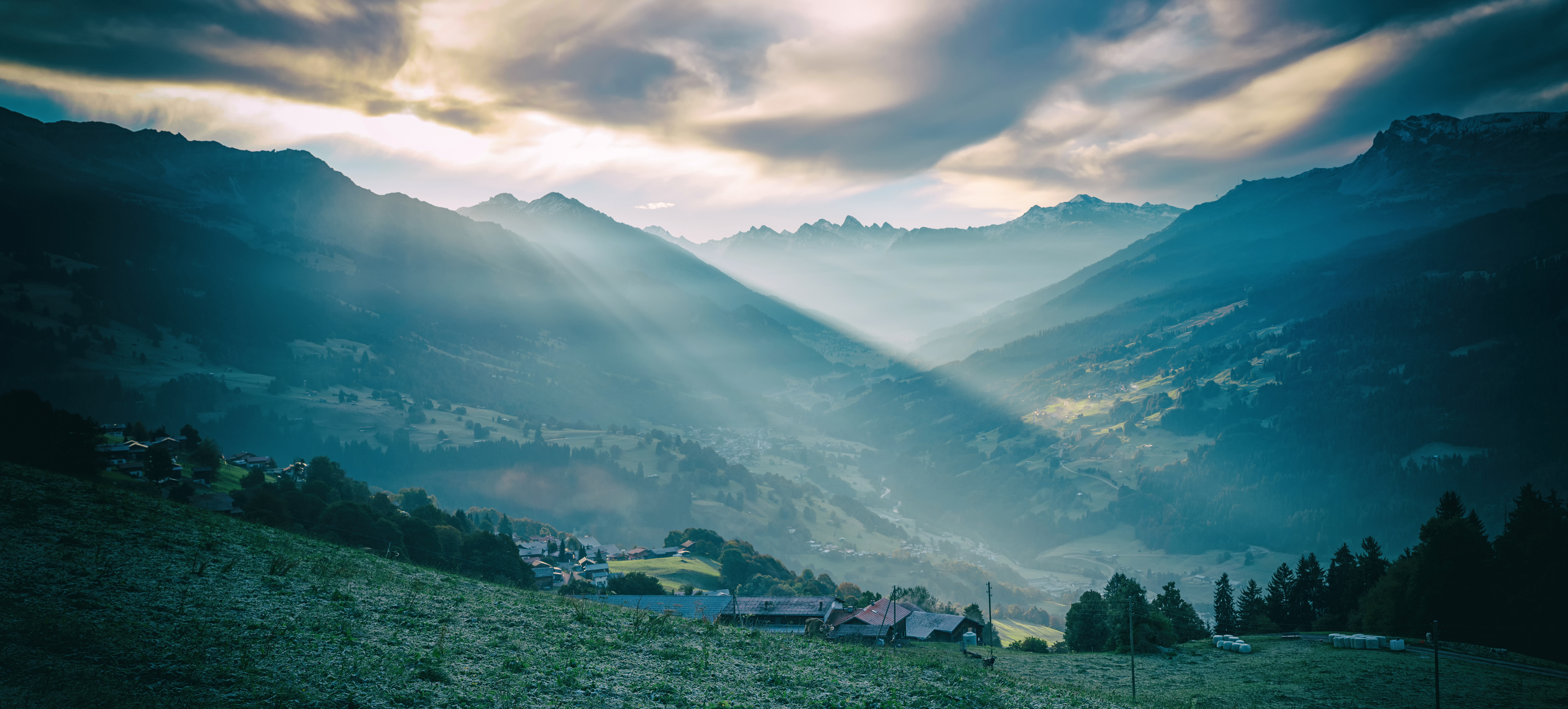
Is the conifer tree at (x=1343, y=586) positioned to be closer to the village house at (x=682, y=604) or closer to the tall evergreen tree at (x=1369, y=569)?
the tall evergreen tree at (x=1369, y=569)

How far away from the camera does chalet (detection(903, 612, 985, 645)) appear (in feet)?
213

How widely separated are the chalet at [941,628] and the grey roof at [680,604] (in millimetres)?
18130

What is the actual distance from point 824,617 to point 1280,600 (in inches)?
2450

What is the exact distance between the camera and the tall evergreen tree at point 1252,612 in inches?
3088

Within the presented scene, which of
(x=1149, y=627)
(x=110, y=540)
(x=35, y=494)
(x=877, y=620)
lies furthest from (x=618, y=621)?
(x=1149, y=627)

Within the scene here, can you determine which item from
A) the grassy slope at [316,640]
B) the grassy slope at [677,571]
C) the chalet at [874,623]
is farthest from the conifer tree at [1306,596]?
the grassy slope at [677,571]

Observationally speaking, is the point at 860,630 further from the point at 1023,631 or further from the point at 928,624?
the point at 1023,631

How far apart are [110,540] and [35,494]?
657cm

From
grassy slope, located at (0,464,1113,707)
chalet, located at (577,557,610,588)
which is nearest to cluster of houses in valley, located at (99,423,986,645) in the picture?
chalet, located at (577,557,610,588)

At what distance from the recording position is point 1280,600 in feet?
270

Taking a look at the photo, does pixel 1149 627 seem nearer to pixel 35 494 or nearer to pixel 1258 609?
pixel 1258 609

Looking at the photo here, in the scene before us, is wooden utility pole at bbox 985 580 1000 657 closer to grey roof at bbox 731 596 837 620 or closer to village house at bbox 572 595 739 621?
grey roof at bbox 731 596 837 620

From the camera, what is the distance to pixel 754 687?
25.8 metres

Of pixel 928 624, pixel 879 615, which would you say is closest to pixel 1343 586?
pixel 928 624
